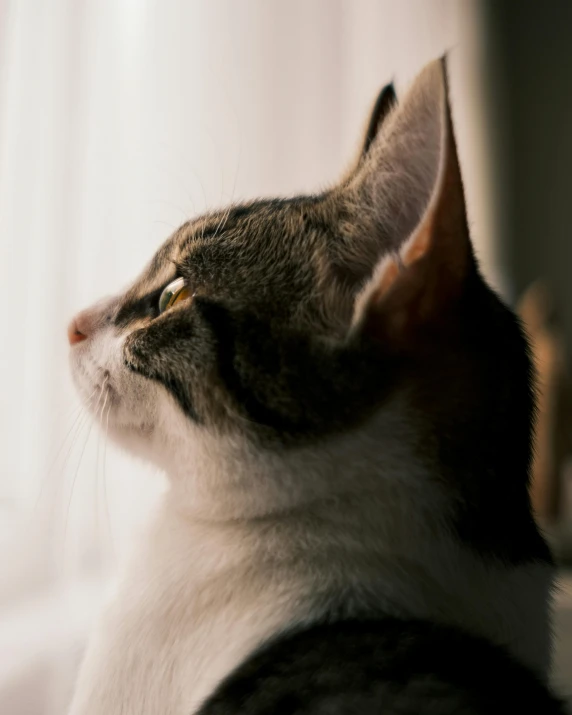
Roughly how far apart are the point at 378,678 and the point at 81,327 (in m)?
0.40

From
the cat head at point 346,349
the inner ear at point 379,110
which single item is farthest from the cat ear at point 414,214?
the inner ear at point 379,110

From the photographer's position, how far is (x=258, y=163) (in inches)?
38.9

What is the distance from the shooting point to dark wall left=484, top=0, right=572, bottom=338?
3.83ft

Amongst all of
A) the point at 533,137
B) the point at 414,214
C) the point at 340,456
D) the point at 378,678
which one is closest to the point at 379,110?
the point at 414,214

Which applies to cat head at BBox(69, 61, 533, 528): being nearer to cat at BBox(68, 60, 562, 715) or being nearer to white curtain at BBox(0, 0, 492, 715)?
cat at BBox(68, 60, 562, 715)

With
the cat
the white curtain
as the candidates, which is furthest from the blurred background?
the cat

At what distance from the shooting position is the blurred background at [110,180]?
2.50ft

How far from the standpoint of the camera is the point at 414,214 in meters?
0.48

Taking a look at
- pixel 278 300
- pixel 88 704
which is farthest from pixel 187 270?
pixel 88 704

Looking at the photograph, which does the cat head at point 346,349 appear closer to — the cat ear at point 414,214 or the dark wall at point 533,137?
the cat ear at point 414,214

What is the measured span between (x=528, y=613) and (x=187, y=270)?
15.9 inches

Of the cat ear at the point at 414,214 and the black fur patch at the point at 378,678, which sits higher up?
the cat ear at the point at 414,214

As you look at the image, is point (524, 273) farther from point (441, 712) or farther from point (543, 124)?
point (441, 712)

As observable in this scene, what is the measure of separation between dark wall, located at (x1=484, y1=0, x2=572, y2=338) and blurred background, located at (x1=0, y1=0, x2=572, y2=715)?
0.14 feet
